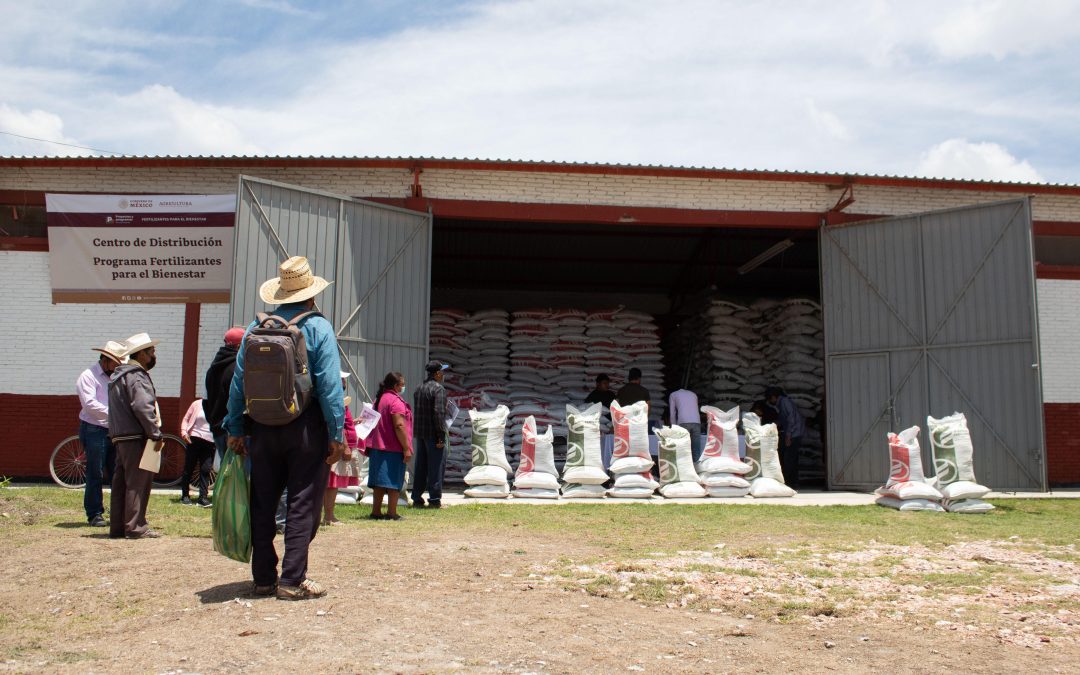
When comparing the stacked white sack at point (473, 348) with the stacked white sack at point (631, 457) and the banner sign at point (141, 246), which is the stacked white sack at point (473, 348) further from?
the banner sign at point (141, 246)

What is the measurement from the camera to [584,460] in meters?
10.5

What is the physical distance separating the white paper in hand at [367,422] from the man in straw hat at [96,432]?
6.59 ft

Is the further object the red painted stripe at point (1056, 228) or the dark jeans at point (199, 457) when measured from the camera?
the red painted stripe at point (1056, 228)

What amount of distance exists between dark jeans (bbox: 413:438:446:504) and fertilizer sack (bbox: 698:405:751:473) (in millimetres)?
3380

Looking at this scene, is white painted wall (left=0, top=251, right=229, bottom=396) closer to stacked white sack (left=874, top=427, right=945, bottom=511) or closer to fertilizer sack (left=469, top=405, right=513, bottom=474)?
fertilizer sack (left=469, top=405, right=513, bottom=474)

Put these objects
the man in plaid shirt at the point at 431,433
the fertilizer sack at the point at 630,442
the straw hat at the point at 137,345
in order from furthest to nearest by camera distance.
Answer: the fertilizer sack at the point at 630,442 → the man in plaid shirt at the point at 431,433 → the straw hat at the point at 137,345

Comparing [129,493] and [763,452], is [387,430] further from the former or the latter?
[763,452]

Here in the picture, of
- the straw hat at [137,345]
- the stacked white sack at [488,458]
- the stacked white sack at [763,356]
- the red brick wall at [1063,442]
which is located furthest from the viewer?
the stacked white sack at [763,356]

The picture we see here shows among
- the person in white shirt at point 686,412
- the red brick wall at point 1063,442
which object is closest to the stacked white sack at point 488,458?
the person in white shirt at point 686,412

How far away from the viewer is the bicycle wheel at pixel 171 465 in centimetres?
1127

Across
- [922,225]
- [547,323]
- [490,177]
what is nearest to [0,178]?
[490,177]

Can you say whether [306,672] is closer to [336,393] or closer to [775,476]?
[336,393]

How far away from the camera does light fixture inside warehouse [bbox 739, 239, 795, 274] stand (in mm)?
14173

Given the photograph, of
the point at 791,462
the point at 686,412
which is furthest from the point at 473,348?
the point at 791,462
